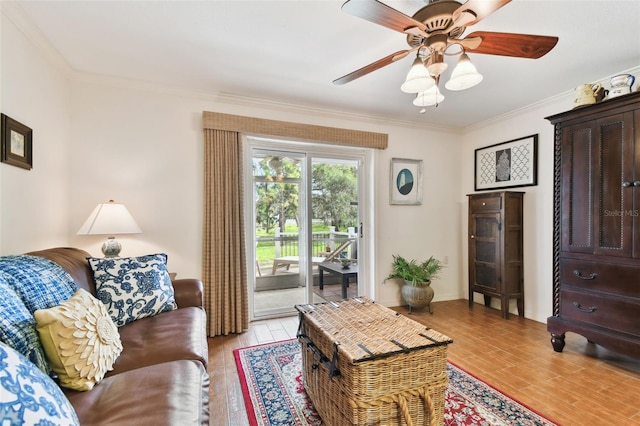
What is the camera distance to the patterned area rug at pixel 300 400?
1.68 metres

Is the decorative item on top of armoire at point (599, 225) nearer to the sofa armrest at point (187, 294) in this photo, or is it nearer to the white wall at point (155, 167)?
the white wall at point (155, 167)

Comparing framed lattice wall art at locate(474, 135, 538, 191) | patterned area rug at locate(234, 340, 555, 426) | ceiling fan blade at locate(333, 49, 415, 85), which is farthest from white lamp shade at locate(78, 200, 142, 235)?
framed lattice wall art at locate(474, 135, 538, 191)

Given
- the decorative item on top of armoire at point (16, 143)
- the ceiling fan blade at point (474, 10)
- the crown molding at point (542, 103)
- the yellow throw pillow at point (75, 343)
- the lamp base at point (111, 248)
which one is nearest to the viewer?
the yellow throw pillow at point (75, 343)

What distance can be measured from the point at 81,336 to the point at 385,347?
132cm

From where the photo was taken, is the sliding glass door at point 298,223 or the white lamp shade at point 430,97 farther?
the sliding glass door at point 298,223

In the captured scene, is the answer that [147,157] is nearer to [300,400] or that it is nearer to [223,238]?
[223,238]

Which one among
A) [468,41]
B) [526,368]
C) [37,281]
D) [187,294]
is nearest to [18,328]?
[37,281]

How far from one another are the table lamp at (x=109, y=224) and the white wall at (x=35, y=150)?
0.29m

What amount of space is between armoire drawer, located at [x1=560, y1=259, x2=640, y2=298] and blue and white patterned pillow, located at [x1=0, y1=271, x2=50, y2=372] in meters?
3.46

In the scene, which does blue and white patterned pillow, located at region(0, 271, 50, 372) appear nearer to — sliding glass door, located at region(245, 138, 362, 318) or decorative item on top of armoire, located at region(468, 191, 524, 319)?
sliding glass door, located at region(245, 138, 362, 318)

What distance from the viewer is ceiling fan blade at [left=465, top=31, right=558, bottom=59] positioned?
149cm

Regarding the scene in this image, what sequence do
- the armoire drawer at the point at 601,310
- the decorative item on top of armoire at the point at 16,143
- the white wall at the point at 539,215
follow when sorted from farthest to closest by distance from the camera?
the white wall at the point at 539,215 → the armoire drawer at the point at 601,310 → the decorative item on top of armoire at the point at 16,143

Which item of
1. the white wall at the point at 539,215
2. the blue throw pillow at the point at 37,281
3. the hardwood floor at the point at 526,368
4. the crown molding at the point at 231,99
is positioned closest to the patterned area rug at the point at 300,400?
the hardwood floor at the point at 526,368

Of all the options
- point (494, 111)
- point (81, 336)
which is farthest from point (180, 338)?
point (494, 111)
